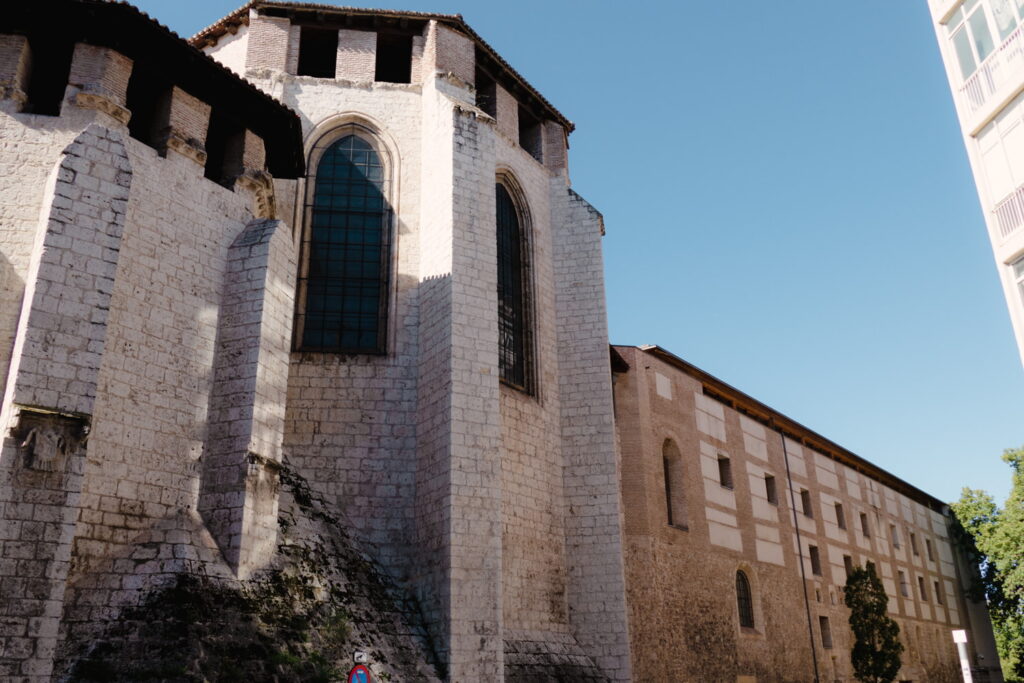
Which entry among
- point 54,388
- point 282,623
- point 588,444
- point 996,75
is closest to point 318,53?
point 588,444

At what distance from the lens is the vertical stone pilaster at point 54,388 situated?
26.3 feet

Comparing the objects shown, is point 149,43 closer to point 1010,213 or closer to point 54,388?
point 54,388

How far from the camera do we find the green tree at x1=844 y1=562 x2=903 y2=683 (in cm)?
2427

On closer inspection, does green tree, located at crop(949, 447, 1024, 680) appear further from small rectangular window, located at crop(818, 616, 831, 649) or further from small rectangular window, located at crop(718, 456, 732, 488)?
small rectangular window, located at crop(718, 456, 732, 488)

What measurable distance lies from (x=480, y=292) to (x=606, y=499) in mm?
4318

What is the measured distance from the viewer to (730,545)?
20.3m

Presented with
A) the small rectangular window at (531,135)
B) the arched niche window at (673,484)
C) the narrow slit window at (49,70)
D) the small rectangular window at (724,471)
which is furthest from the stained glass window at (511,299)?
the small rectangular window at (724,471)

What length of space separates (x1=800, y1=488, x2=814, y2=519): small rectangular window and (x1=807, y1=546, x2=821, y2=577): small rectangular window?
0.98m

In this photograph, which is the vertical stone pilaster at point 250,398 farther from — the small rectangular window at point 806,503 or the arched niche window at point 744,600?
the small rectangular window at point 806,503

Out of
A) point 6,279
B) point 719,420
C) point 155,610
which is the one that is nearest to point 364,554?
point 155,610

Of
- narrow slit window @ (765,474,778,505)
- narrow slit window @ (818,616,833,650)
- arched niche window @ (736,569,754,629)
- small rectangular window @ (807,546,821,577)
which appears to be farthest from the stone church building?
small rectangular window @ (807,546,821,577)

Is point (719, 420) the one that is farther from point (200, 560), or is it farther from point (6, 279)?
point (6, 279)

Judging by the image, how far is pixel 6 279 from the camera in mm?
9469

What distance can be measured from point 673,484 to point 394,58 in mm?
10715
